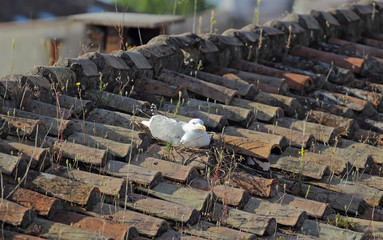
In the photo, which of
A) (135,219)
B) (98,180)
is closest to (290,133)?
(98,180)

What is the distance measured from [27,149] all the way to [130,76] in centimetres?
193

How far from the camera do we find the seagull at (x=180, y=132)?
432 centimetres

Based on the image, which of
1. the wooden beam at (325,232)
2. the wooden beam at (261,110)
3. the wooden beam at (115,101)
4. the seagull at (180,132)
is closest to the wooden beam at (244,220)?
the wooden beam at (325,232)

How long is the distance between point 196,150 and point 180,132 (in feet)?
0.54

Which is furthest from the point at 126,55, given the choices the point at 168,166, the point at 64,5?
the point at 64,5

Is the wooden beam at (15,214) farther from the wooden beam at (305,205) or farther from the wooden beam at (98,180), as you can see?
the wooden beam at (305,205)

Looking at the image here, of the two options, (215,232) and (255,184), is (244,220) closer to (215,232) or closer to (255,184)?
(215,232)

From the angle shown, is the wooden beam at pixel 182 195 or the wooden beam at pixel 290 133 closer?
the wooden beam at pixel 182 195

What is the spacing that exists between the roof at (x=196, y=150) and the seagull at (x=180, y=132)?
0.07m

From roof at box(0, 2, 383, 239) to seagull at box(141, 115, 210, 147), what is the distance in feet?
0.22

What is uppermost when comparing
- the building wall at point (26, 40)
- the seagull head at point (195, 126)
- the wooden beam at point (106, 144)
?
the seagull head at point (195, 126)

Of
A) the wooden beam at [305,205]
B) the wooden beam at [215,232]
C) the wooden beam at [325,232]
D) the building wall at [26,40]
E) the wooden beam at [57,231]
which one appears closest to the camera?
the wooden beam at [57,231]

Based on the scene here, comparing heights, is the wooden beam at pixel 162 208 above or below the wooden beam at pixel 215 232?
above

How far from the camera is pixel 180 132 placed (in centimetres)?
438
